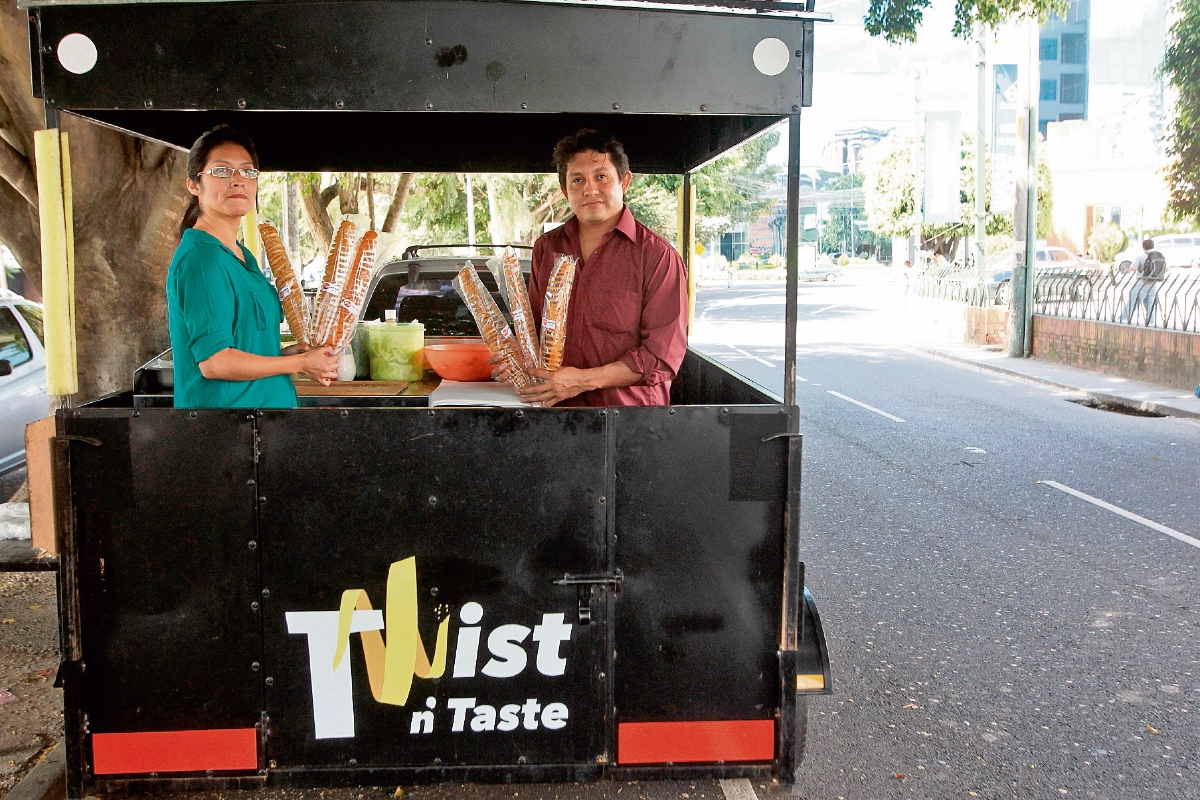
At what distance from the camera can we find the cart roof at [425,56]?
8.43ft

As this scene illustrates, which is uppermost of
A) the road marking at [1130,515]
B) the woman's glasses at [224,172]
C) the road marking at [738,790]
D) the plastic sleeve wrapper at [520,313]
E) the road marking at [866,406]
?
the woman's glasses at [224,172]

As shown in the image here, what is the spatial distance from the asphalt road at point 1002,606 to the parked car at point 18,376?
5859mm

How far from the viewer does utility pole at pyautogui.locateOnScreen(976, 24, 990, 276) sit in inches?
898

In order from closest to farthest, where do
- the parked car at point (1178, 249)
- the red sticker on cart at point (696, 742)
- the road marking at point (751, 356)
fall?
the red sticker on cart at point (696, 742) → the road marking at point (751, 356) → the parked car at point (1178, 249)

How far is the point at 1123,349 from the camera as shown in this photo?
15.3 metres

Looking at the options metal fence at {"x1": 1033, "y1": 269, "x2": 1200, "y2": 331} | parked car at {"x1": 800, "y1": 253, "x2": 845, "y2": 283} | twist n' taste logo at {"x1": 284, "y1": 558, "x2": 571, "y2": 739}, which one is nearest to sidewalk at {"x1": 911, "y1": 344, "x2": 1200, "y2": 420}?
metal fence at {"x1": 1033, "y1": 269, "x2": 1200, "y2": 331}

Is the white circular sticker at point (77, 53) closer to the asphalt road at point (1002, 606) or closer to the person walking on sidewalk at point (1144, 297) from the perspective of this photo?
the asphalt road at point (1002, 606)

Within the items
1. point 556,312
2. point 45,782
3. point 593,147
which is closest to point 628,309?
point 556,312

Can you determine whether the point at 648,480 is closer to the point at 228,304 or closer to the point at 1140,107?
the point at 228,304

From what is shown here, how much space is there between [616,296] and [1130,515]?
18.6ft

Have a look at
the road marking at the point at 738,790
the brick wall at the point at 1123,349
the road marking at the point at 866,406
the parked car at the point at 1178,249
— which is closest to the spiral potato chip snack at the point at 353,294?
the road marking at the point at 738,790

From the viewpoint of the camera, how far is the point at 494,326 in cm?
320

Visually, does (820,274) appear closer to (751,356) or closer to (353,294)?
(751,356)

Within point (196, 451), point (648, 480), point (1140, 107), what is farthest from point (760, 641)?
point (1140, 107)
